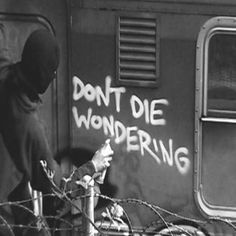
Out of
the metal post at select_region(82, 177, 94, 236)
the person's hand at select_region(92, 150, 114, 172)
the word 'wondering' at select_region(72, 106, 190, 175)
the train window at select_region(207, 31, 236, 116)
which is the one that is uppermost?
the train window at select_region(207, 31, 236, 116)

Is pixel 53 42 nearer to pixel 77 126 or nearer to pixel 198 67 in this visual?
pixel 77 126

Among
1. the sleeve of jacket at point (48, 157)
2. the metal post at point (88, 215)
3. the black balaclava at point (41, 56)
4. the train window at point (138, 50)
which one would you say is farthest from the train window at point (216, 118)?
the metal post at point (88, 215)

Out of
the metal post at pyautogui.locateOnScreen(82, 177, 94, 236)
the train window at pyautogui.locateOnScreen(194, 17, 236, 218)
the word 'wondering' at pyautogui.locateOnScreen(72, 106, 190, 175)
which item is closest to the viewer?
the metal post at pyautogui.locateOnScreen(82, 177, 94, 236)

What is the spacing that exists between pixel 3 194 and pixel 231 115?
1481mm

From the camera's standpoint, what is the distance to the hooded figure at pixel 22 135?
425 cm

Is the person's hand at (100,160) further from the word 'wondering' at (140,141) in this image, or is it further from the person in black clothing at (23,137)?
the word 'wondering' at (140,141)

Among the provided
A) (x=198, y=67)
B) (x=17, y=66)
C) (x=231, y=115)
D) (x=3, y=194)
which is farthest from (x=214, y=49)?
(x=3, y=194)

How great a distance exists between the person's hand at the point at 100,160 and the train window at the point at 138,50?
1.49 ft

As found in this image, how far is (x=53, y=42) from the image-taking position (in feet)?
13.7

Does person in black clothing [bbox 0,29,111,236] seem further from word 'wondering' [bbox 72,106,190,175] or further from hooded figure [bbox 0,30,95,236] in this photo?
word 'wondering' [bbox 72,106,190,175]

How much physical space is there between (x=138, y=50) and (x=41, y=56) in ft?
1.92

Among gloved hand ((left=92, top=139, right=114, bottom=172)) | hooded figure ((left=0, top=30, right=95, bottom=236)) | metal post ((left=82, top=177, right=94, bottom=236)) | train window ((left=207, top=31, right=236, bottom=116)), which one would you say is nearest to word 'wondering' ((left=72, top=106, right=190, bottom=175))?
gloved hand ((left=92, top=139, right=114, bottom=172))

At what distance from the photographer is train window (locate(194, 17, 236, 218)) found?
408 centimetres

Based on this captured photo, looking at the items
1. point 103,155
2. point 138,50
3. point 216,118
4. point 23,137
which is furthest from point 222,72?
point 23,137
